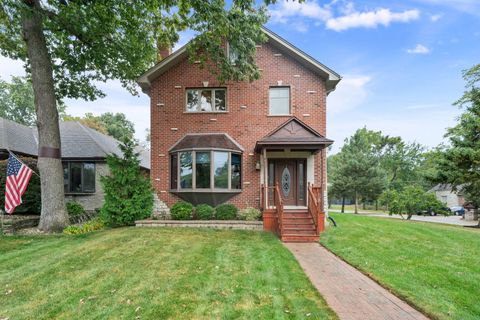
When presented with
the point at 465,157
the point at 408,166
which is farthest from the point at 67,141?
the point at 408,166

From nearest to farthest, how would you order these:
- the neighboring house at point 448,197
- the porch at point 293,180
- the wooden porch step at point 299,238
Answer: the wooden porch step at point 299,238 → the porch at point 293,180 → the neighboring house at point 448,197

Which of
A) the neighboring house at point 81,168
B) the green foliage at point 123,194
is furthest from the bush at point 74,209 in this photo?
the green foliage at point 123,194

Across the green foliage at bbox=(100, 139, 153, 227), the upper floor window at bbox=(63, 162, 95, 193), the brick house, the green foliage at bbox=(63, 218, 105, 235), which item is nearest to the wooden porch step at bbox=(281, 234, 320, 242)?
the brick house

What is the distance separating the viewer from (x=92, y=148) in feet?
52.0

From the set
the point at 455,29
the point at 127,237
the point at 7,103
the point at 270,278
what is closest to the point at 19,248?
the point at 127,237

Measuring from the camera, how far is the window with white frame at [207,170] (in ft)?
36.7

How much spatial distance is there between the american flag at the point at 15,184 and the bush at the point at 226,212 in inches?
261

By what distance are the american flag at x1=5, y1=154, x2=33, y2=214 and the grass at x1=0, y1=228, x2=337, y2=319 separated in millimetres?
1500

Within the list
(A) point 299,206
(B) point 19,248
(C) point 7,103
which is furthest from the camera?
(C) point 7,103

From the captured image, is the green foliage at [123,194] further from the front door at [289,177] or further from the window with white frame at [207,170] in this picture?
the front door at [289,177]

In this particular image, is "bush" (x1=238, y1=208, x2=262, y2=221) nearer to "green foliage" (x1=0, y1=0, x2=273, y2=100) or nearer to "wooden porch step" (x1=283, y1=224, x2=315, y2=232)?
"wooden porch step" (x1=283, y1=224, x2=315, y2=232)

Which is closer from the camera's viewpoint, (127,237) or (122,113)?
(127,237)

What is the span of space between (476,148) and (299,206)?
459 inches

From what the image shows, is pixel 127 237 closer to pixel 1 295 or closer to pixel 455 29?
pixel 1 295
